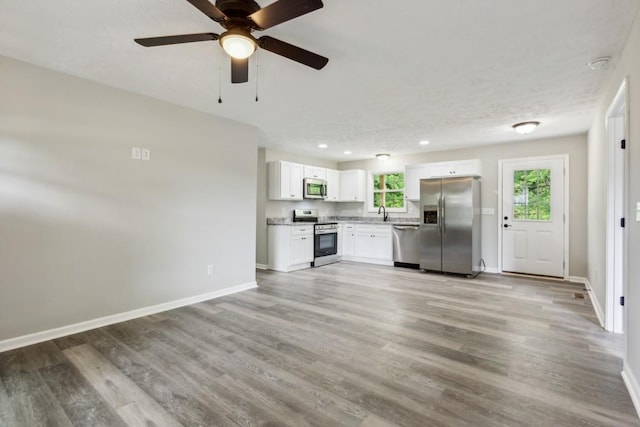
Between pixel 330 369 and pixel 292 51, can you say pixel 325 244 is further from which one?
pixel 292 51

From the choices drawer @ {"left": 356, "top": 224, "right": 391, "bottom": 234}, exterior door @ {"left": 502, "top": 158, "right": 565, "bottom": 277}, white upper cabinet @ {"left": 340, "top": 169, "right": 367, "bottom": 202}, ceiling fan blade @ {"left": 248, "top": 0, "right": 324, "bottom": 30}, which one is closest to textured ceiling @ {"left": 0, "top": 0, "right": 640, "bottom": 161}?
ceiling fan blade @ {"left": 248, "top": 0, "right": 324, "bottom": 30}

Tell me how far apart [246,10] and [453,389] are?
265cm

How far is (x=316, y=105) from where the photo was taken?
3639mm

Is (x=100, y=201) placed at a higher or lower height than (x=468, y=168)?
lower

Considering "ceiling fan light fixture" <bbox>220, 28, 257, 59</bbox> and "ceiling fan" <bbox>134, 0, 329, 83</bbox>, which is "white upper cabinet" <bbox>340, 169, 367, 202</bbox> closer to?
"ceiling fan" <bbox>134, 0, 329, 83</bbox>

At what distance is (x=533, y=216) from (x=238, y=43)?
550cm

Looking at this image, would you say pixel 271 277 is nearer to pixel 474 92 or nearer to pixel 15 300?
pixel 15 300

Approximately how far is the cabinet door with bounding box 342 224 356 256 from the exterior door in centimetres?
289

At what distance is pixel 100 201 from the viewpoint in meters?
3.04

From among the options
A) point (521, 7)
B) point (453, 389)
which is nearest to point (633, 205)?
point (521, 7)

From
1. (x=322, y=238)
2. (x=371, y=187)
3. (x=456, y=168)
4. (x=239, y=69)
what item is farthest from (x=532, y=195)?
(x=239, y=69)

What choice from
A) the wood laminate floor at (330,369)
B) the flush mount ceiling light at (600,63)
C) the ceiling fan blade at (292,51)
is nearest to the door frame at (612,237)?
the wood laminate floor at (330,369)

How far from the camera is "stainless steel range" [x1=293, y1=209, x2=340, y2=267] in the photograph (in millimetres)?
6215

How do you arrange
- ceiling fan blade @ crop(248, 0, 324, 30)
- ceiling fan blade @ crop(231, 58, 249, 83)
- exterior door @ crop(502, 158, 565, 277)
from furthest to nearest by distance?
1. exterior door @ crop(502, 158, 565, 277)
2. ceiling fan blade @ crop(231, 58, 249, 83)
3. ceiling fan blade @ crop(248, 0, 324, 30)
